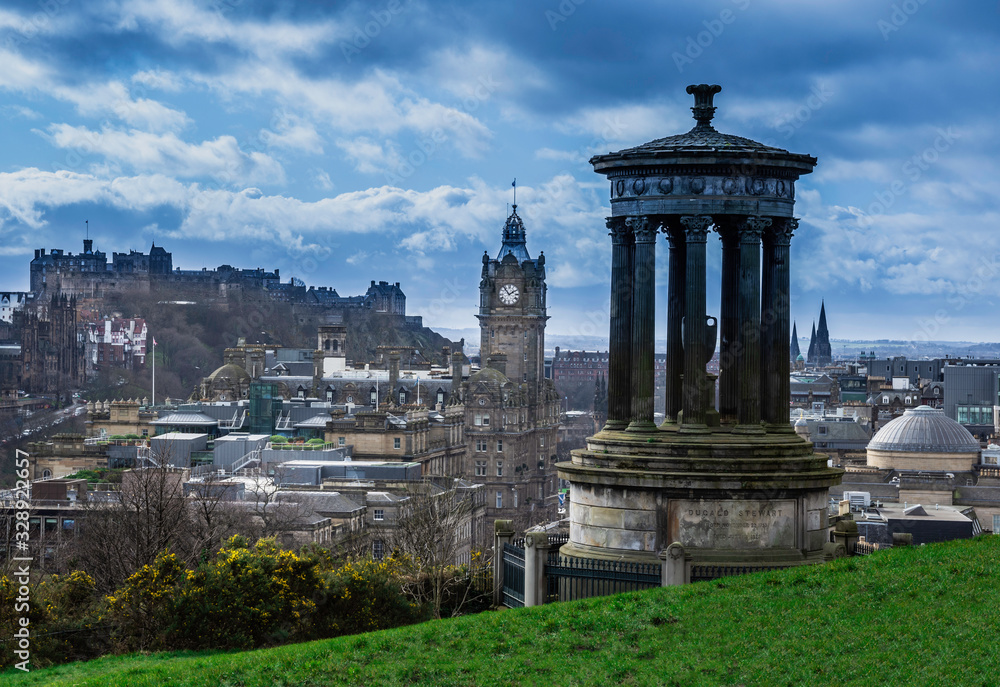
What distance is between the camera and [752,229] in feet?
103

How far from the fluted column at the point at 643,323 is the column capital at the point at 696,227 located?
632mm

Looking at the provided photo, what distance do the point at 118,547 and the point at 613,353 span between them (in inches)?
767

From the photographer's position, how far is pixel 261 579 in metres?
31.6

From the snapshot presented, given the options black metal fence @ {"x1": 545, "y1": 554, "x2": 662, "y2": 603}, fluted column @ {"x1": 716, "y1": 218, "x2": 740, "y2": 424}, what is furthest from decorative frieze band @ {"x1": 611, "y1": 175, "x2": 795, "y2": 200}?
black metal fence @ {"x1": 545, "y1": 554, "x2": 662, "y2": 603}

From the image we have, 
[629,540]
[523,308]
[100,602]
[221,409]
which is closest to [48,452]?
[221,409]

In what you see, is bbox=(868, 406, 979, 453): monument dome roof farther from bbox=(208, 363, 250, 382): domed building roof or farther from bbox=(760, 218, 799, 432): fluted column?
bbox=(760, 218, 799, 432): fluted column

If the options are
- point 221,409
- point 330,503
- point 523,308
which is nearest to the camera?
point 330,503

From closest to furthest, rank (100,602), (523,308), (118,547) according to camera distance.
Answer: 1. (100,602)
2. (118,547)
3. (523,308)

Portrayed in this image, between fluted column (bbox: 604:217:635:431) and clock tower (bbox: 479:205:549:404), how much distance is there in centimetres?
16286

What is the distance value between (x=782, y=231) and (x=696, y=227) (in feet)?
6.56

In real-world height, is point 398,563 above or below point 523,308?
below

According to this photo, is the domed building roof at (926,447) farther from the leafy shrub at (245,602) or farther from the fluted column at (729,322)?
the leafy shrub at (245,602)

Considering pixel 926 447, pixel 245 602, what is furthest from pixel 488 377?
pixel 245 602

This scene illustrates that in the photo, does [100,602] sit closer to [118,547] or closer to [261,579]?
[261,579]
